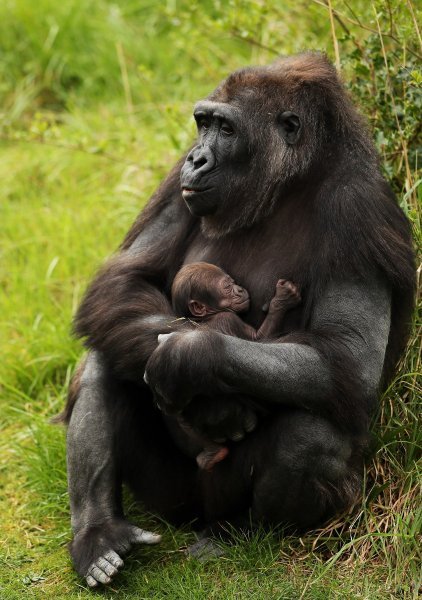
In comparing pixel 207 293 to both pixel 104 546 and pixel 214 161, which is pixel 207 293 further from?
pixel 104 546

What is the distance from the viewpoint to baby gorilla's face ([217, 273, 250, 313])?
14.3ft

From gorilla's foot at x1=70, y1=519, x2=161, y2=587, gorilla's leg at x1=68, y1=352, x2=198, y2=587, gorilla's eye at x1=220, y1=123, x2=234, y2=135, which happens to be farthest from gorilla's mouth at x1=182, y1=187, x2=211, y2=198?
gorilla's foot at x1=70, y1=519, x2=161, y2=587

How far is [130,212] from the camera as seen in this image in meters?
7.17

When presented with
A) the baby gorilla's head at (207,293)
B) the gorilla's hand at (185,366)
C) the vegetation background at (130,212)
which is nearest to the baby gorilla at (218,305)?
the baby gorilla's head at (207,293)

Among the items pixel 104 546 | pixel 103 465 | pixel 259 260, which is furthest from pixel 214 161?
pixel 104 546

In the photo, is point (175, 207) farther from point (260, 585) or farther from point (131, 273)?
point (260, 585)

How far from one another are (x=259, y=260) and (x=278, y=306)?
265 millimetres

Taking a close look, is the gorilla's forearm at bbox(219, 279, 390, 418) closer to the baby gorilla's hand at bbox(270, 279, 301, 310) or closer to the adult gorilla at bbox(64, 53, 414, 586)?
the adult gorilla at bbox(64, 53, 414, 586)

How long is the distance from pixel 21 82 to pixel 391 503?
18.7ft

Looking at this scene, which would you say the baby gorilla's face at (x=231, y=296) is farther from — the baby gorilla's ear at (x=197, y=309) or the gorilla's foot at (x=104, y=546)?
the gorilla's foot at (x=104, y=546)

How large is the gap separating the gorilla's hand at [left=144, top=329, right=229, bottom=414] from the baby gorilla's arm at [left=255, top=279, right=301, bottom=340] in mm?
313

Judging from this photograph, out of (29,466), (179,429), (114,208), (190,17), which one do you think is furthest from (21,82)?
(179,429)

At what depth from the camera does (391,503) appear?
14.8ft

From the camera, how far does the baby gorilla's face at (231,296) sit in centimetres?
437
